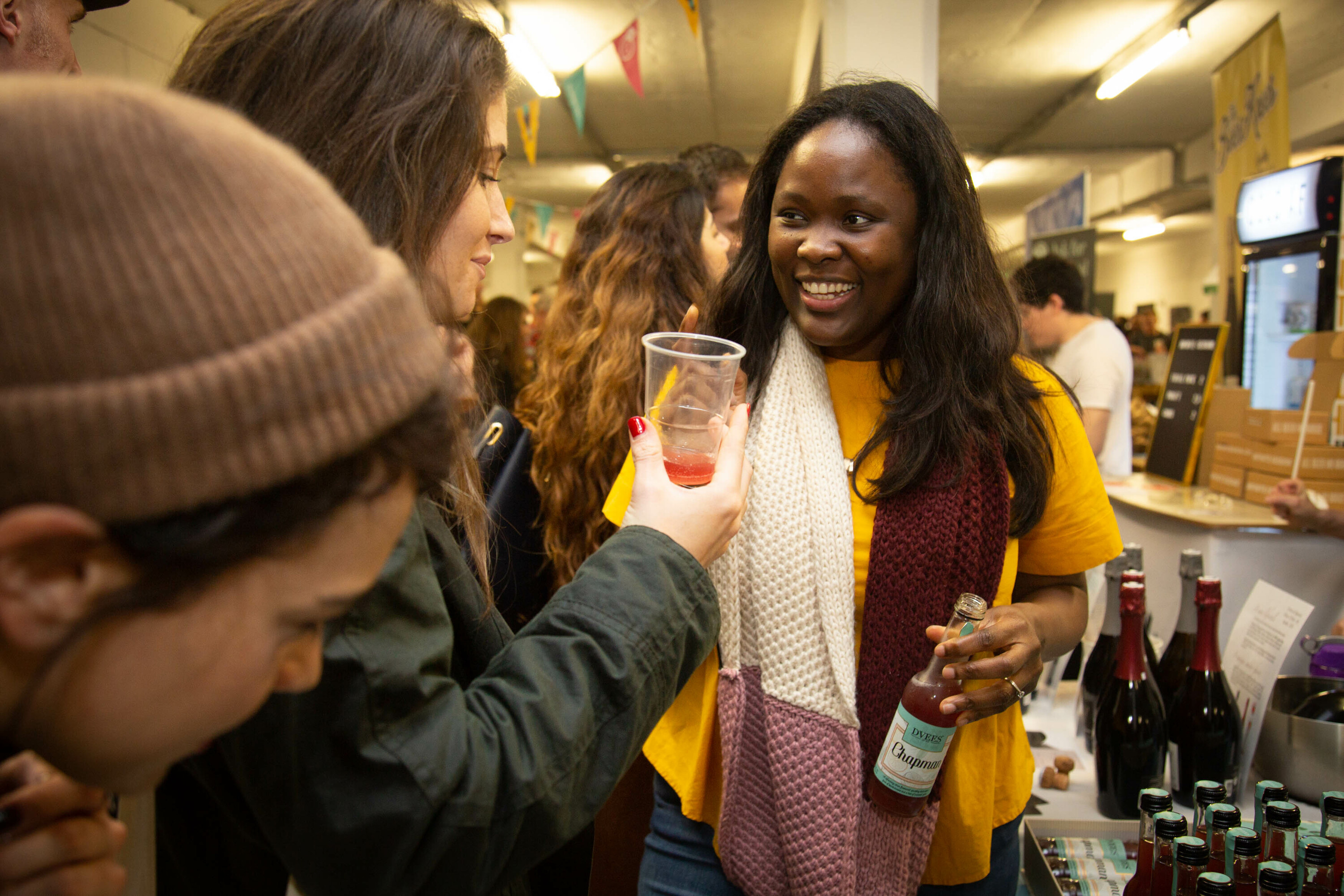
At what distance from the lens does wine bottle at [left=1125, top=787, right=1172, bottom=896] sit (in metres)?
1.30

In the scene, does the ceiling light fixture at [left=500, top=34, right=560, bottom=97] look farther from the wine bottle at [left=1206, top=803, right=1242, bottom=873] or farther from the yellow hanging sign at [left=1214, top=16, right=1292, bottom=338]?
the wine bottle at [left=1206, top=803, right=1242, bottom=873]

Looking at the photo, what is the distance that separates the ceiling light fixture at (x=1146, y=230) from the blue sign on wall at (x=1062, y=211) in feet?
19.1

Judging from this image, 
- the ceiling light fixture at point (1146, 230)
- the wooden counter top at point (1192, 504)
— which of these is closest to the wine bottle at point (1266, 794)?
the wooden counter top at point (1192, 504)

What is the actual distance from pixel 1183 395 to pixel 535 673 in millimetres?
4070

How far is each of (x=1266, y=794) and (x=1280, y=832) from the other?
59mm

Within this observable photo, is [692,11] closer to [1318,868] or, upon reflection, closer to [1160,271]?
[1318,868]

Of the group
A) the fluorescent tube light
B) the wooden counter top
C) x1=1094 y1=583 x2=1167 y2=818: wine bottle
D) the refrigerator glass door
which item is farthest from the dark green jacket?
the fluorescent tube light

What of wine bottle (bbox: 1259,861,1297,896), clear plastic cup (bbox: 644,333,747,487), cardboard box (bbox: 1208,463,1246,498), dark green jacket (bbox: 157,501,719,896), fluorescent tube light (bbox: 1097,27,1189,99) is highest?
fluorescent tube light (bbox: 1097,27,1189,99)

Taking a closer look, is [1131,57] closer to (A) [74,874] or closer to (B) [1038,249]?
(B) [1038,249]

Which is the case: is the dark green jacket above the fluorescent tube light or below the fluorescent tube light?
below

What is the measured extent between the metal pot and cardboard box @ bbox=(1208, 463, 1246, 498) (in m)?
1.69

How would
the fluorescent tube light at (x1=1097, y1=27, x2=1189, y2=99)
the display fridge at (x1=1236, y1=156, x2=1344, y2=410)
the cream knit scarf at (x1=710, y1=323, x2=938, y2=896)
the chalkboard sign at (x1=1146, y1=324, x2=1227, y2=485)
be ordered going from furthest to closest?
the fluorescent tube light at (x1=1097, y1=27, x2=1189, y2=99) → the display fridge at (x1=1236, y1=156, x2=1344, y2=410) → the chalkboard sign at (x1=1146, y1=324, x2=1227, y2=485) → the cream knit scarf at (x1=710, y1=323, x2=938, y2=896)

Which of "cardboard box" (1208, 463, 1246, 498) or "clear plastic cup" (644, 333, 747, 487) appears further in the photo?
"cardboard box" (1208, 463, 1246, 498)

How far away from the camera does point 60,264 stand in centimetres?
39
